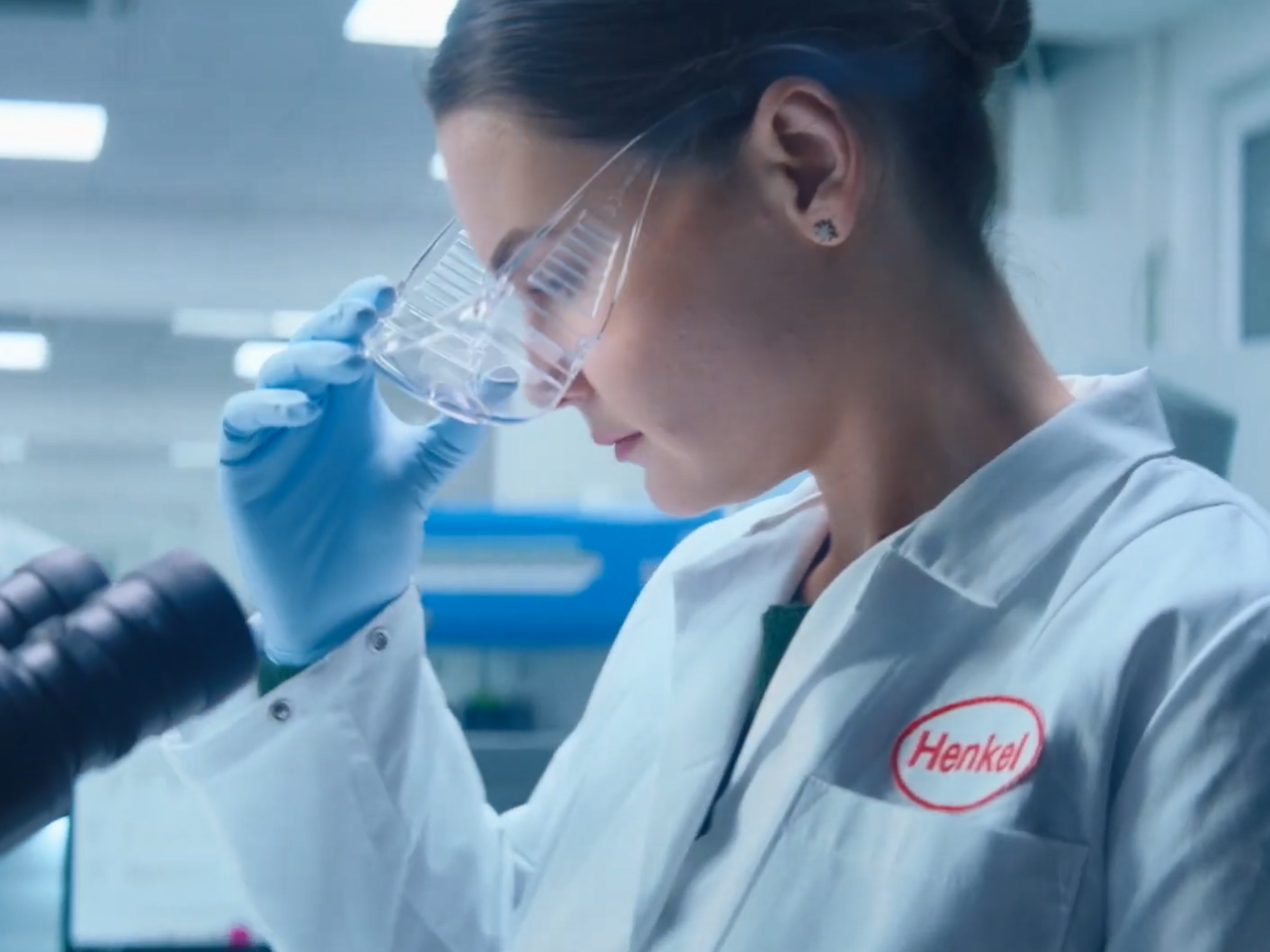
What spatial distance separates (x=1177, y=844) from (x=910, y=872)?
13cm

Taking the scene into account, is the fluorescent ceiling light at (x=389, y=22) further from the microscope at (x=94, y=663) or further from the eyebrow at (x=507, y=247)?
the microscope at (x=94, y=663)

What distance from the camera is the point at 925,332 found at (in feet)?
2.55

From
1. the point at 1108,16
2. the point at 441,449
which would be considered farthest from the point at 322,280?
the point at 441,449

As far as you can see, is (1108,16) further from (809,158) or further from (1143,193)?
(809,158)

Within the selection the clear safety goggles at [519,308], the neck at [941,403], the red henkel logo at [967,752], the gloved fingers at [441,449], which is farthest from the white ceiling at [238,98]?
the red henkel logo at [967,752]

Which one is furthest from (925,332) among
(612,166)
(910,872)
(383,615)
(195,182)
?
(195,182)

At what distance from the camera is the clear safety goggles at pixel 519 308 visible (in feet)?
2.42

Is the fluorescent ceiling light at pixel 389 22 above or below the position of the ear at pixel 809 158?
above

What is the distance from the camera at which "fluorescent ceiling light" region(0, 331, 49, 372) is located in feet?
8.43

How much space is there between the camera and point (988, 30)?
786 millimetres

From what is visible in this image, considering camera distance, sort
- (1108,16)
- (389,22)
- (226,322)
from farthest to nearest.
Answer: (226,322) → (389,22) → (1108,16)

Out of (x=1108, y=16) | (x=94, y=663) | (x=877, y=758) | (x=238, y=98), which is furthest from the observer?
(x=238, y=98)

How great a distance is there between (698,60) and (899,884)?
0.44 metres

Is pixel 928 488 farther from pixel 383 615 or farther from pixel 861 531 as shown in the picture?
pixel 383 615
